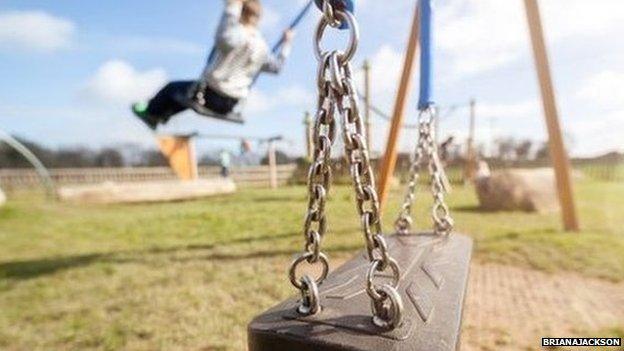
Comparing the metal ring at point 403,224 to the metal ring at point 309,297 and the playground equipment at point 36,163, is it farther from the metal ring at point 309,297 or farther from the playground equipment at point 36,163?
the playground equipment at point 36,163

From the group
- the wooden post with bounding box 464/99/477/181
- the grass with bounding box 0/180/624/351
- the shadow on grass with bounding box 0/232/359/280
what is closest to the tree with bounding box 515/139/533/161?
the wooden post with bounding box 464/99/477/181

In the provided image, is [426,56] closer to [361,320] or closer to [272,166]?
[361,320]

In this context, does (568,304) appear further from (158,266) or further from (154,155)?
(154,155)

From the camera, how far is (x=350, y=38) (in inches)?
33.2

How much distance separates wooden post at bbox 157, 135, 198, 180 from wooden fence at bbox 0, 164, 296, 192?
8.79 feet

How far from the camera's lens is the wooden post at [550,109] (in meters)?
4.26

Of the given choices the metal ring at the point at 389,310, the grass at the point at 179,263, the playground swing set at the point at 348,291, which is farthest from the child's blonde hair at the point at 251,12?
the metal ring at the point at 389,310

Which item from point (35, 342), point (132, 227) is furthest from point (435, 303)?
point (132, 227)

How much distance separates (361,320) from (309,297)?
0.11 meters

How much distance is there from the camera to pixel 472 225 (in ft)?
18.5

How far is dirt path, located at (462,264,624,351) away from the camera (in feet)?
7.30

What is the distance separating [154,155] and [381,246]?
19114 millimetres

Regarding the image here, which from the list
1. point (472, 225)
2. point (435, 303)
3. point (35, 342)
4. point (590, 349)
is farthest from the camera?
point (472, 225)

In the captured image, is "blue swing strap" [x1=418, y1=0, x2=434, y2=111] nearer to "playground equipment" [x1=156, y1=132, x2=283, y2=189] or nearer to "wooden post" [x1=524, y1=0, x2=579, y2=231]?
"wooden post" [x1=524, y1=0, x2=579, y2=231]
